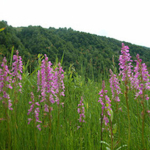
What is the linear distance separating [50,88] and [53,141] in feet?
3.22

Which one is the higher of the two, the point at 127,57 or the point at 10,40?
the point at 10,40

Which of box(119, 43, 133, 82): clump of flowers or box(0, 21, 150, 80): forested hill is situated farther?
box(0, 21, 150, 80): forested hill

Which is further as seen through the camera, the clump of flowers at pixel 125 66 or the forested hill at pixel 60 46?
the forested hill at pixel 60 46

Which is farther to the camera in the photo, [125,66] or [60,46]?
[60,46]

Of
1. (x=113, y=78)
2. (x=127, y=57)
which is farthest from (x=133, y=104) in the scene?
(x=127, y=57)

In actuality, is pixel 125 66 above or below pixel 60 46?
below

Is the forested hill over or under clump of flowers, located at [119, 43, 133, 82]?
over

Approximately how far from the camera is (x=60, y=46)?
213 feet

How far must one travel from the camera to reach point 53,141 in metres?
2.10

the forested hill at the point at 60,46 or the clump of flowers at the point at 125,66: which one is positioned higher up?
the forested hill at the point at 60,46

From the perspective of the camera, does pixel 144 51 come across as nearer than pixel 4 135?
No

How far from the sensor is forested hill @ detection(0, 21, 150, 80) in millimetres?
33312

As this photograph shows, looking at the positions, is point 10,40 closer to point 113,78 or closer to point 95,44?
point 113,78

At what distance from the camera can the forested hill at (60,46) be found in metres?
33.3
